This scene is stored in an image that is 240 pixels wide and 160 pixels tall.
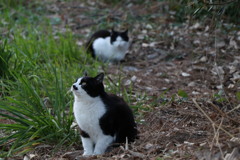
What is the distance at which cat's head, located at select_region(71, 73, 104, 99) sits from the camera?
3.08 m

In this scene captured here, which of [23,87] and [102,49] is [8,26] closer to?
[102,49]

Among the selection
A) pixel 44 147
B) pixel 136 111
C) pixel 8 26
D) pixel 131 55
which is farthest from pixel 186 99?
pixel 8 26

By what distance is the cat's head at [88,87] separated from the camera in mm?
3076

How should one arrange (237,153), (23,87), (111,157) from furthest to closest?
(23,87)
(111,157)
(237,153)

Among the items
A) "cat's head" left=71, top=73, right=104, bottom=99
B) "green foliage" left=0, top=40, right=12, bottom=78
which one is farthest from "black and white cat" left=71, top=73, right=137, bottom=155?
"green foliage" left=0, top=40, right=12, bottom=78

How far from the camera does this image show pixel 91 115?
3.07 m

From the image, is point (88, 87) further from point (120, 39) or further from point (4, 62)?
point (120, 39)

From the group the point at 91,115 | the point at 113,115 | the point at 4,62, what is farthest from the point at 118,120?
the point at 4,62

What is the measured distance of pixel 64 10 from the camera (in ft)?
27.1

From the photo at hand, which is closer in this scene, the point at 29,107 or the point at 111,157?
the point at 111,157

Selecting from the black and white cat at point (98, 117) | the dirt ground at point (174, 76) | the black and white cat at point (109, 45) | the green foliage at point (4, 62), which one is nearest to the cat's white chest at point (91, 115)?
the black and white cat at point (98, 117)

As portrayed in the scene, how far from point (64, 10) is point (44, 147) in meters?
5.28

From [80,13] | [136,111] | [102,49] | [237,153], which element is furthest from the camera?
[80,13]

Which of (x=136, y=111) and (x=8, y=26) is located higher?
(x=8, y=26)
